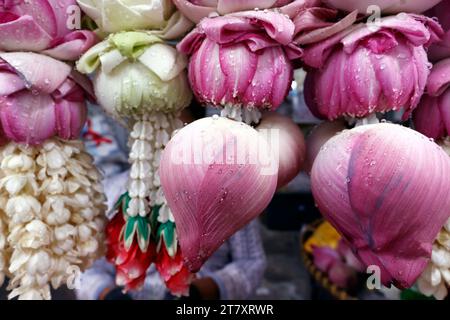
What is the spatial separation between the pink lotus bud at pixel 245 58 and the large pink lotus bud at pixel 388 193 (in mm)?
87

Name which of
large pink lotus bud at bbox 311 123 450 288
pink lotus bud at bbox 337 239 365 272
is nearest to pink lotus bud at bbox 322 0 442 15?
large pink lotus bud at bbox 311 123 450 288

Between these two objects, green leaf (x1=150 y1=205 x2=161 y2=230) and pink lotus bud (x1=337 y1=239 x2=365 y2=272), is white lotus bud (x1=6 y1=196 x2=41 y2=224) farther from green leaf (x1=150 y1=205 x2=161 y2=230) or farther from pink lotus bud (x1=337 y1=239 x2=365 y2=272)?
pink lotus bud (x1=337 y1=239 x2=365 y2=272)

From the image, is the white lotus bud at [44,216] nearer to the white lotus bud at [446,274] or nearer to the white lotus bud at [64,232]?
the white lotus bud at [64,232]

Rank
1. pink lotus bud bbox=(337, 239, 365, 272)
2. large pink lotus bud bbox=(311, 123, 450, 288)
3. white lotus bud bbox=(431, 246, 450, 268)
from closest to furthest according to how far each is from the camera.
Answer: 1. large pink lotus bud bbox=(311, 123, 450, 288)
2. white lotus bud bbox=(431, 246, 450, 268)
3. pink lotus bud bbox=(337, 239, 365, 272)

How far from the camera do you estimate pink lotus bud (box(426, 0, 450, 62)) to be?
493mm

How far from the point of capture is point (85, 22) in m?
0.55

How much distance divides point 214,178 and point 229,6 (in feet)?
0.56

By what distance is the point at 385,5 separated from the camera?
44 cm

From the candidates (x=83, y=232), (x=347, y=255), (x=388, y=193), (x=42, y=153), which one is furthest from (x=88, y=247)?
(x=347, y=255)

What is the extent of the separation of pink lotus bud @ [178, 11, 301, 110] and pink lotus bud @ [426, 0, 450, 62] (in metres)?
0.17

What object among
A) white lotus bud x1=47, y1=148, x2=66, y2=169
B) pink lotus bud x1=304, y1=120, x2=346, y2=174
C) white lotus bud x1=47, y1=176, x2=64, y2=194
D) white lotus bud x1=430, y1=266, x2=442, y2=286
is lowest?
white lotus bud x1=430, y1=266, x2=442, y2=286

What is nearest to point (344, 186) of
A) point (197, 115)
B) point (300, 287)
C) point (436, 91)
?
point (436, 91)

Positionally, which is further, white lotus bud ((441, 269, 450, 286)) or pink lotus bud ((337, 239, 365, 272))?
pink lotus bud ((337, 239, 365, 272))

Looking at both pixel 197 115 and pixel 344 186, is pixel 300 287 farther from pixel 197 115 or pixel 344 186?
pixel 344 186
